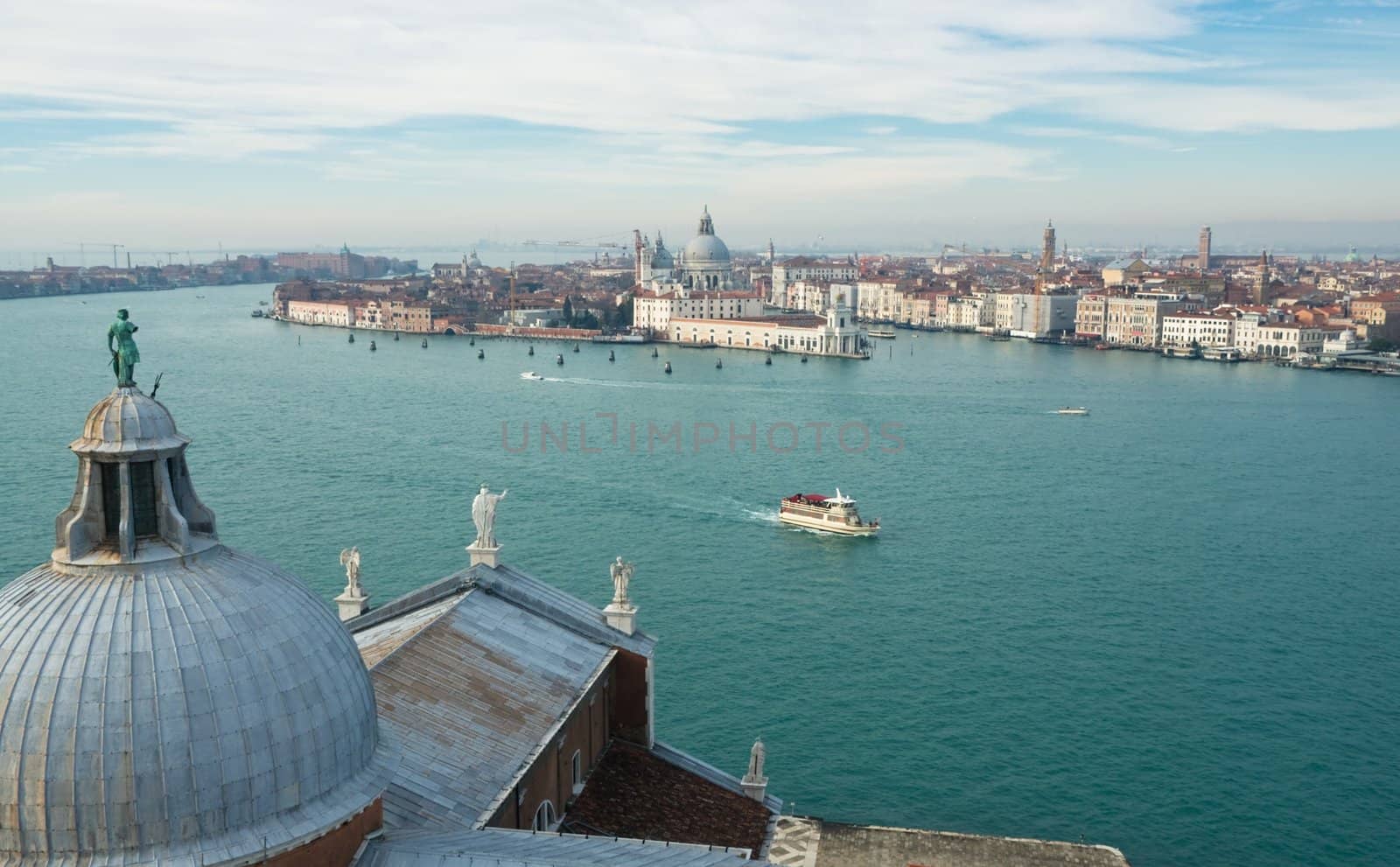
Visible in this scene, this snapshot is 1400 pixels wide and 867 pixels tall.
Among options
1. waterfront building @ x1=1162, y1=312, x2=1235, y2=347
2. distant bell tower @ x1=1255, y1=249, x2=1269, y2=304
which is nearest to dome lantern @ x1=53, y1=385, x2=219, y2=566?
waterfront building @ x1=1162, y1=312, x2=1235, y2=347

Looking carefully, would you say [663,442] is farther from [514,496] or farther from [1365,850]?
[1365,850]

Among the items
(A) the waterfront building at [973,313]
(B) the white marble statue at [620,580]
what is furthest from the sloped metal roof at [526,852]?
(A) the waterfront building at [973,313]

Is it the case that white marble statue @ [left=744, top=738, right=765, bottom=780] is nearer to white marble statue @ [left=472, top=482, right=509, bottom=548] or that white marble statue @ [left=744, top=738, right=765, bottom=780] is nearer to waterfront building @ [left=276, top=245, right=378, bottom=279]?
white marble statue @ [left=472, top=482, right=509, bottom=548]

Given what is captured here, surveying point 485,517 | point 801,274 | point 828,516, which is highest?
point 801,274

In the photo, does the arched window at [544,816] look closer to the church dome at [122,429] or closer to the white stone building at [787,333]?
the church dome at [122,429]

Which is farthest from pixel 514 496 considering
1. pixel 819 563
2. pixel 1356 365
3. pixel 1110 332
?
pixel 1110 332

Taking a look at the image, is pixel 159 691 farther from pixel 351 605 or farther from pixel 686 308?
pixel 686 308

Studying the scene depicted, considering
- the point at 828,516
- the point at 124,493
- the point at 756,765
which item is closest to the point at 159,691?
the point at 124,493
